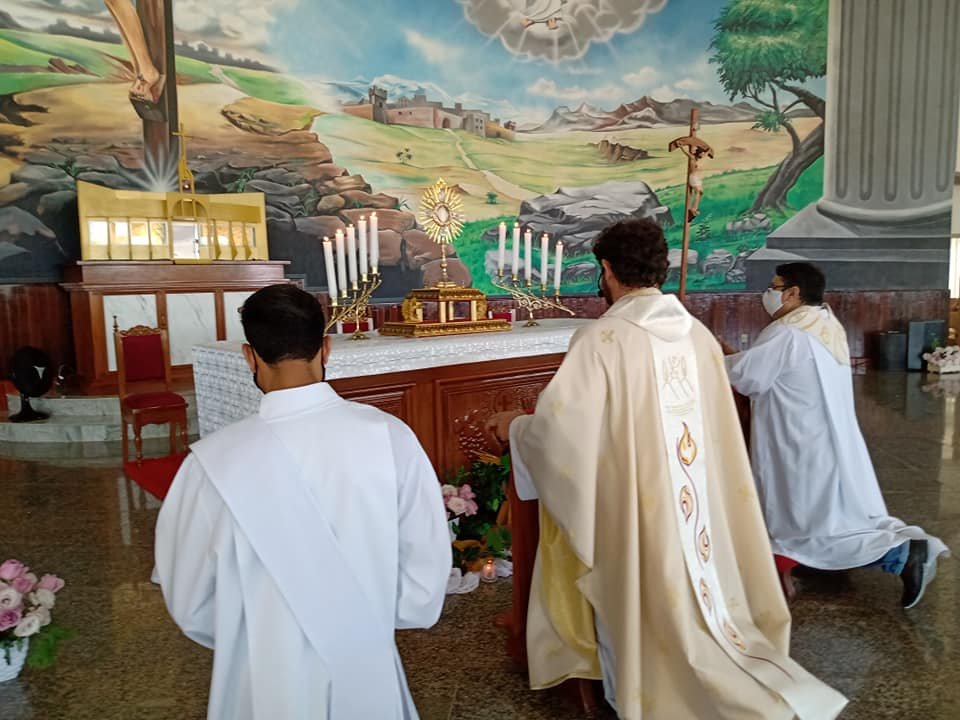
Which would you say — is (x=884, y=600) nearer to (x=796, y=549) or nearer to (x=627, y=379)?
(x=796, y=549)

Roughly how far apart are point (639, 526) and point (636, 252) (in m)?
0.96

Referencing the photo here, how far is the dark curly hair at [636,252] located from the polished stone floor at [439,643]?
164 centimetres

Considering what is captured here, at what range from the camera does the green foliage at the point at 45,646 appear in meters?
3.03

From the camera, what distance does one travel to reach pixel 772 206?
42.6 feet

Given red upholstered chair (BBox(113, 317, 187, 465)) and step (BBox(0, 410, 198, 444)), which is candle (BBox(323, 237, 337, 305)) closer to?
red upholstered chair (BBox(113, 317, 187, 465))

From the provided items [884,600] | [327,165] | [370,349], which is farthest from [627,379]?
[327,165]

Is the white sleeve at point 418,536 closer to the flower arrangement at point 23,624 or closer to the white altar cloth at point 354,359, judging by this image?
the flower arrangement at point 23,624

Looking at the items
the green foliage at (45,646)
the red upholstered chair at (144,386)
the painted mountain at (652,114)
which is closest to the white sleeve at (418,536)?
the green foliage at (45,646)

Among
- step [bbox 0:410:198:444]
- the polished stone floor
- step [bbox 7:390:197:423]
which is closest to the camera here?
the polished stone floor

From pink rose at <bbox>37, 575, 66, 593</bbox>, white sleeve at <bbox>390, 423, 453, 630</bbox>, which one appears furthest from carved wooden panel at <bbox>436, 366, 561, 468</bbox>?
white sleeve at <bbox>390, 423, 453, 630</bbox>

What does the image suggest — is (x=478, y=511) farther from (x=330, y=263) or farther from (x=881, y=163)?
(x=881, y=163)

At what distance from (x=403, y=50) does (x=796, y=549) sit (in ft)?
32.5

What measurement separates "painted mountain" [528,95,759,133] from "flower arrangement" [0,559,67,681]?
11.3 metres

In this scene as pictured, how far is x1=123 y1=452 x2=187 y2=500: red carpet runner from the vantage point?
5.79 metres
